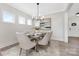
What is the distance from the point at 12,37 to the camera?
2324 mm

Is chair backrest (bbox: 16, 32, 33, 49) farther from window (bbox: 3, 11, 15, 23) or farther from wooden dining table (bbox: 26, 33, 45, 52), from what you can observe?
window (bbox: 3, 11, 15, 23)

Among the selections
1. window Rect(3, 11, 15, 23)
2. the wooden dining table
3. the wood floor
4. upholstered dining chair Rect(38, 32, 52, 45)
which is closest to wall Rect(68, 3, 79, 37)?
the wood floor

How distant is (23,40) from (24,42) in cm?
8

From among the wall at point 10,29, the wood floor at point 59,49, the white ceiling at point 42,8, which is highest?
the white ceiling at point 42,8

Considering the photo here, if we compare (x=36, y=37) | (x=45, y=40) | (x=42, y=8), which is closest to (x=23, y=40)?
(x=36, y=37)

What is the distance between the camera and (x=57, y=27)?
264cm

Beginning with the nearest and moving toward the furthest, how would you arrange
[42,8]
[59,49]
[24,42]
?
[42,8]
[59,49]
[24,42]

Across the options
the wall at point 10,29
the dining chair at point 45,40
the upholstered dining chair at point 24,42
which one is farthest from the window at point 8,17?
the dining chair at point 45,40

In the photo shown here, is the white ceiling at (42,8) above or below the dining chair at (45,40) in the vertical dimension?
above

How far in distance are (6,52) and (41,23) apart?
1.20m

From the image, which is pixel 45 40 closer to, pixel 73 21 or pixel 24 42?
pixel 24 42

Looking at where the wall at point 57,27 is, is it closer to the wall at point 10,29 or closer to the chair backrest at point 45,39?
the chair backrest at point 45,39

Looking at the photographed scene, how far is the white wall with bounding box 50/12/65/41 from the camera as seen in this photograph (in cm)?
254

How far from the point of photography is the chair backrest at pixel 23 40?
2.38 m
